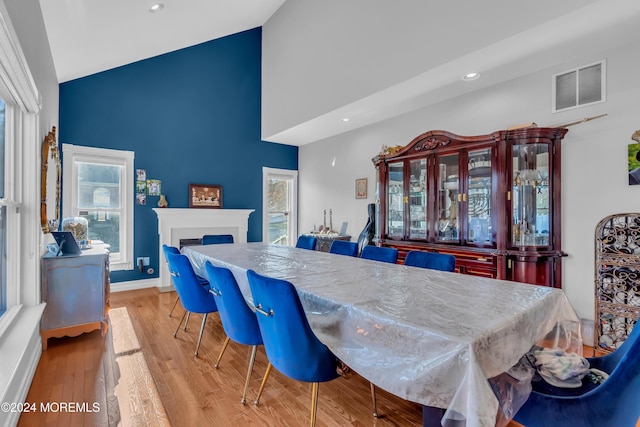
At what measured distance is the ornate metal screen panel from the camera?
2.44 meters

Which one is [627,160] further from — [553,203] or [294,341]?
[294,341]

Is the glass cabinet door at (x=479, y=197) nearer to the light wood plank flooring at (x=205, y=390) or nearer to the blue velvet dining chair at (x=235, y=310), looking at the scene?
the light wood plank flooring at (x=205, y=390)

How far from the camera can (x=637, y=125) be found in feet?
8.58

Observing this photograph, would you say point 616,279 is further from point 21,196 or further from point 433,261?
point 21,196

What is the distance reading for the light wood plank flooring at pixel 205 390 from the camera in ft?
5.91

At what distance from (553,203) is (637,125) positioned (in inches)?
33.3

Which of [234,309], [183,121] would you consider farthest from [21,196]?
[183,121]

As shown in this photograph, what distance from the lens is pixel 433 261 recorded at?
8.36ft

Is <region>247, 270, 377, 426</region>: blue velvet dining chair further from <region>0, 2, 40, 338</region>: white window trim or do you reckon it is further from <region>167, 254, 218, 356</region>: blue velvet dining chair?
<region>0, 2, 40, 338</region>: white window trim

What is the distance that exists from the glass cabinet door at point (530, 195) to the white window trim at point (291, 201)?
166 inches

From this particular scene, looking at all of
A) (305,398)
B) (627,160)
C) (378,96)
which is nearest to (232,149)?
(378,96)

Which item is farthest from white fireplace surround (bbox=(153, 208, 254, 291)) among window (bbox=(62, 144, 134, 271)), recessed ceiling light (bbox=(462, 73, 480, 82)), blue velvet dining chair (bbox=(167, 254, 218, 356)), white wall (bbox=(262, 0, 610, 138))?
recessed ceiling light (bbox=(462, 73, 480, 82))

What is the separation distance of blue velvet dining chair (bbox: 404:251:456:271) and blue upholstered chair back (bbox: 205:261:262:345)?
142cm

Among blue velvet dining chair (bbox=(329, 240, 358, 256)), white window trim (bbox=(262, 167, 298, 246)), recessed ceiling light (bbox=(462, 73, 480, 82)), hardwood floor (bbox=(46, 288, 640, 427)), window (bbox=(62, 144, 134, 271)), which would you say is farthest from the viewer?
white window trim (bbox=(262, 167, 298, 246))
